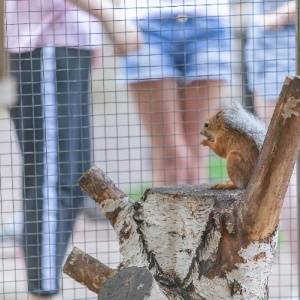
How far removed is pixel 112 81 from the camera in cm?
303

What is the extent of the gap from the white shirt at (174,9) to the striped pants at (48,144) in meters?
0.22

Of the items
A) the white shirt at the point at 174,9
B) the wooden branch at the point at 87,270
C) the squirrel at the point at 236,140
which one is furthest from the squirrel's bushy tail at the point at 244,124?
the white shirt at the point at 174,9

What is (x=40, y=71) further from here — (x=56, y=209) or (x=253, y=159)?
(x=253, y=159)

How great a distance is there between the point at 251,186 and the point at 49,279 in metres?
1.27

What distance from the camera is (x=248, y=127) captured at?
7.38ft

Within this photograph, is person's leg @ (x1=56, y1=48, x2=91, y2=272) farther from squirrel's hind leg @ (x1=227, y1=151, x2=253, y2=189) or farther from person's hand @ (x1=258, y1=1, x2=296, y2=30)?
squirrel's hind leg @ (x1=227, y1=151, x2=253, y2=189)

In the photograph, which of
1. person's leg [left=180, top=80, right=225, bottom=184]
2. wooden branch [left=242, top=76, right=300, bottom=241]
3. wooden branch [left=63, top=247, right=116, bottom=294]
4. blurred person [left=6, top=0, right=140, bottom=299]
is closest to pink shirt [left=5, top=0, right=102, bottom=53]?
blurred person [left=6, top=0, right=140, bottom=299]

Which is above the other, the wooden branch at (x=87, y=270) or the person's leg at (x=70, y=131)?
the person's leg at (x=70, y=131)

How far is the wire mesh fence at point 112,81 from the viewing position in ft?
9.43

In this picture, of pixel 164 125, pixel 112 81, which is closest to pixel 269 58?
pixel 164 125

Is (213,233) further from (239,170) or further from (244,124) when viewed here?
(244,124)

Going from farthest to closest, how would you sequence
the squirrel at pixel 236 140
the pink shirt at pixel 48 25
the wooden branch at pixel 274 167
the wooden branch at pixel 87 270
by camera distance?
the pink shirt at pixel 48 25, the squirrel at pixel 236 140, the wooden branch at pixel 87 270, the wooden branch at pixel 274 167

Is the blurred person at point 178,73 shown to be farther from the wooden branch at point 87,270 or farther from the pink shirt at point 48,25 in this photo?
the wooden branch at point 87,270

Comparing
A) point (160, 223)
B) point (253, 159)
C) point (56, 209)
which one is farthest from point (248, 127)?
point (56, 209)
